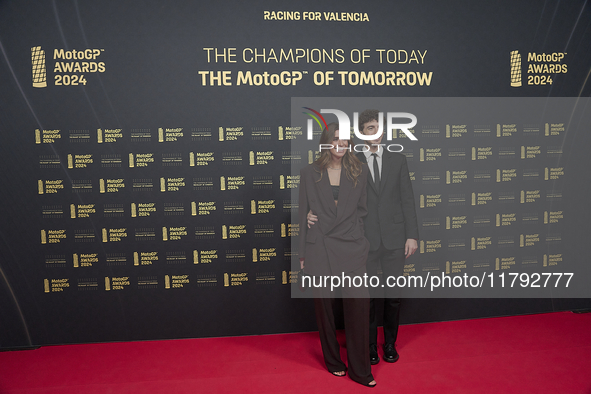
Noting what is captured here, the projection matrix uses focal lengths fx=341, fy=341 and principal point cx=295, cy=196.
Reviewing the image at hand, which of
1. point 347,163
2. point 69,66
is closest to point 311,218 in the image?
point 347,163

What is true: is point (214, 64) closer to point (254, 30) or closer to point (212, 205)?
point (254, 30)

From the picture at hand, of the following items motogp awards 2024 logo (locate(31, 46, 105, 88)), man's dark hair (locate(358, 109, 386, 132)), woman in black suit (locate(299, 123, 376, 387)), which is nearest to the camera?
woman in black suit (locate(299, 123, 376, 387))

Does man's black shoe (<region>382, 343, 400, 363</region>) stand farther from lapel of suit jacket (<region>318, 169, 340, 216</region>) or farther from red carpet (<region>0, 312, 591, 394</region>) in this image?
lapel of suit jacket (<region>318, 169, 340, 216</region>)

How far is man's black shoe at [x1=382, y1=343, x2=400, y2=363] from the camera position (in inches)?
94.6

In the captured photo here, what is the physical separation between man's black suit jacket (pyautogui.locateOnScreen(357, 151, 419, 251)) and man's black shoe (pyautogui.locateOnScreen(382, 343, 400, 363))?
2.36ft

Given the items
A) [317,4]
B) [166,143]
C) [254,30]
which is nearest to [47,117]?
[166,143]

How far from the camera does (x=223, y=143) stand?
2836mm

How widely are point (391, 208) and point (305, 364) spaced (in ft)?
4.13

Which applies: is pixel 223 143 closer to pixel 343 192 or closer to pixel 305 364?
pixel 343 192

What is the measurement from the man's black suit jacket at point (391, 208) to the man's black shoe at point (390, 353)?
0.72m

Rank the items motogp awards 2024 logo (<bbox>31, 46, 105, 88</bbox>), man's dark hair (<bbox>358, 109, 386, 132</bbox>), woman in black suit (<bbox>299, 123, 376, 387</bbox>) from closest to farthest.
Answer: woman in black suit (<bbox>299, 123, 376, 387</bbox>) < man's dark hair (<bbox>358, 109, 386, 132</bbox>) < motogp awards 2024 logo (<bbox>31, 46, 105, 88</bbox>)

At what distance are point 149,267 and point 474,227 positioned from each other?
112 inches

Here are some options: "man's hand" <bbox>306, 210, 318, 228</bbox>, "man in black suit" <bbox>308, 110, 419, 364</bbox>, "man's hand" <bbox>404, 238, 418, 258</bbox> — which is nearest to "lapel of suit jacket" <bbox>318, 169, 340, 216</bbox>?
"man's hand" <bbox>306, 210, 318, 228</bbox>

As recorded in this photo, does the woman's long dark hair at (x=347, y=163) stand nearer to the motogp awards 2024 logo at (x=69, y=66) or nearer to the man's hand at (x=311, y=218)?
the man's hand at (x=311, y=218)
